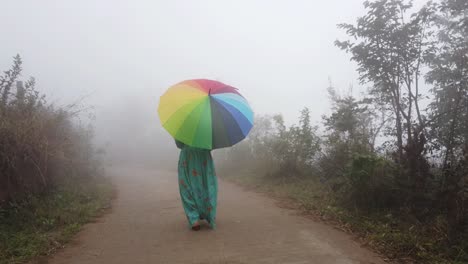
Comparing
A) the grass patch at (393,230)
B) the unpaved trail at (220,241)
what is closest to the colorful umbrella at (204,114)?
the unpaved trail at (220,241)

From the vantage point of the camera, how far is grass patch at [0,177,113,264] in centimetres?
438

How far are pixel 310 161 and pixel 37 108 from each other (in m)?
6.92

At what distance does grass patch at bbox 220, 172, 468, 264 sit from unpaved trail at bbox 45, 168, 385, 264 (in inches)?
10.9

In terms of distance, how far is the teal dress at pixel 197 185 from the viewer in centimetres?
507

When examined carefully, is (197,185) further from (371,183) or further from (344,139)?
(344,139)

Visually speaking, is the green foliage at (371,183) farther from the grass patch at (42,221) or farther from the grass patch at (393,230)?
the grass patch at (42,221)

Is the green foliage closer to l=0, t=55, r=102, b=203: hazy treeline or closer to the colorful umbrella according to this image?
the colorful umbrella

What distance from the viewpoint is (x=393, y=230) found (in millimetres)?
4672

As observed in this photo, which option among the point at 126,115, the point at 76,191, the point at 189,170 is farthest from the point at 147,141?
the point at 189,170

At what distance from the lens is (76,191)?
8.06 m

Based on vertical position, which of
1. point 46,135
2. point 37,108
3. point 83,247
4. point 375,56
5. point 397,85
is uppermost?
point 375,56

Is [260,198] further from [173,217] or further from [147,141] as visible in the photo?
[147,141]

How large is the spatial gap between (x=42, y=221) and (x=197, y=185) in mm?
2674

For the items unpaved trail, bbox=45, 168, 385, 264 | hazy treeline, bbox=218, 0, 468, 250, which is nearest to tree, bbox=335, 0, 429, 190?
hazy treeline, bbox=218, 0, 468, 250
